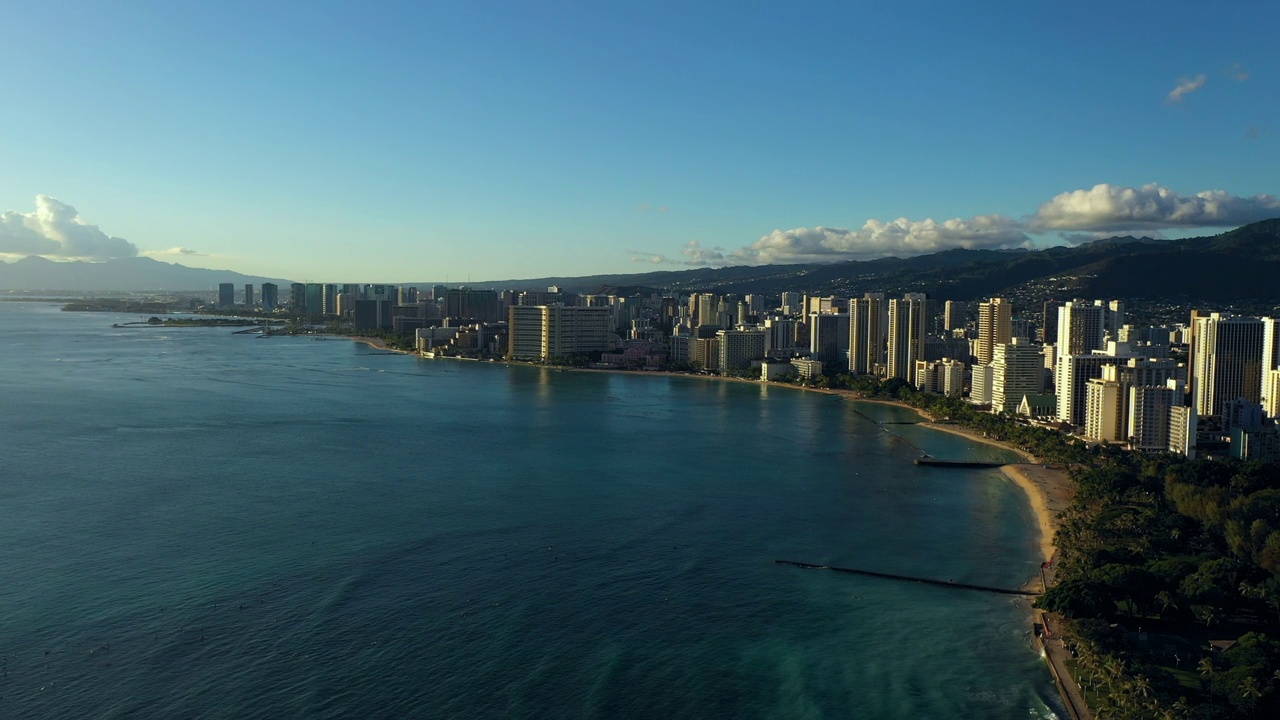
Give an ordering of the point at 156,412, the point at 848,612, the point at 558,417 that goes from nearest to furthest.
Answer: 1. the point at 848,612
2. the point at 156,412
3. the point at 558,417

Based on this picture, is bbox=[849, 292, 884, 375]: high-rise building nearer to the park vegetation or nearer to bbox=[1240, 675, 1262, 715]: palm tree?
the park vegetation

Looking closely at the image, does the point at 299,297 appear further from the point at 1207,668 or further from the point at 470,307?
the point at 1207,668

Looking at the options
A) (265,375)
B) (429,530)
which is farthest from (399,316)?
(429,530)

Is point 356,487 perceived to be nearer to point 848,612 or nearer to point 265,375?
point 848,612

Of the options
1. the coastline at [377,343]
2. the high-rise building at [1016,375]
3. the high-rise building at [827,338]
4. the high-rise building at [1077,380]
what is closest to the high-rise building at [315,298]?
the coastline at [377,343]

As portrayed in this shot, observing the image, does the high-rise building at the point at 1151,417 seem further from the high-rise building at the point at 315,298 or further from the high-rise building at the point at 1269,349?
the high-rise building at the point at 315,298

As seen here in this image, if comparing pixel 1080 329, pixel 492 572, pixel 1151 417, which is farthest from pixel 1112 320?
pixel 492 572
